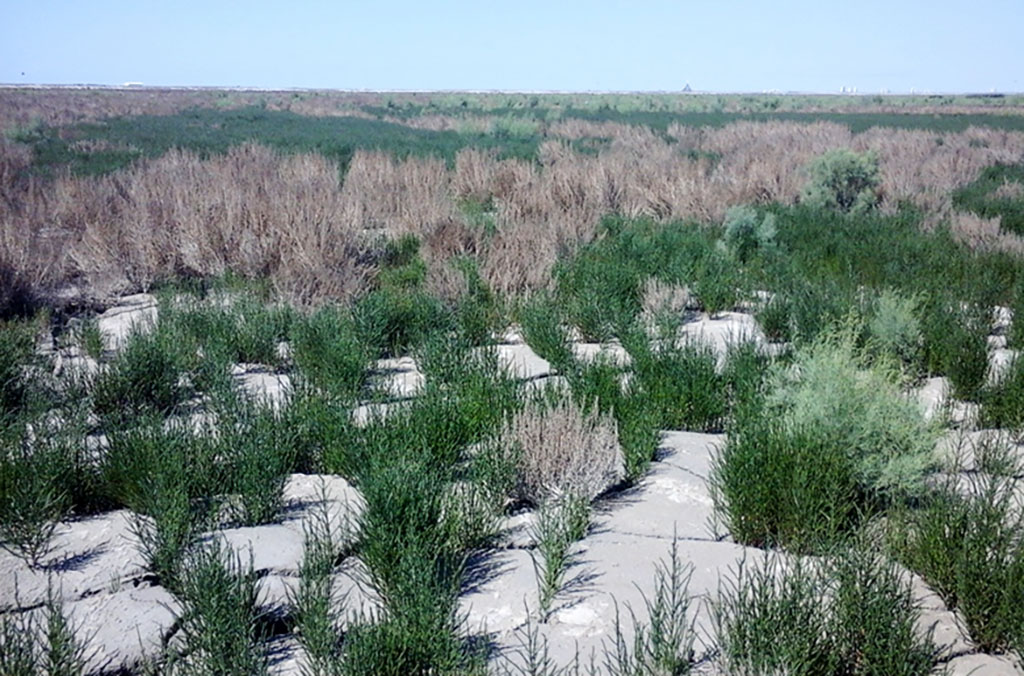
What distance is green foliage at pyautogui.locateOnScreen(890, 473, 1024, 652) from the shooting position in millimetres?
3252

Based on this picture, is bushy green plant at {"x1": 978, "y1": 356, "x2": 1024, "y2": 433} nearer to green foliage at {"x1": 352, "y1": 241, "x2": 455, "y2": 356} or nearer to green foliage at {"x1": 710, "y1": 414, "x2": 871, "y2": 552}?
green foliage at {"x1": 710, "y1": 414, "x2": 871, "y2": 552}

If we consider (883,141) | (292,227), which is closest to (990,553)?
(292,227)

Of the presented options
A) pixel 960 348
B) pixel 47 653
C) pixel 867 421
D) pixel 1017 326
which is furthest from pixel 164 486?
pixel 1017 326

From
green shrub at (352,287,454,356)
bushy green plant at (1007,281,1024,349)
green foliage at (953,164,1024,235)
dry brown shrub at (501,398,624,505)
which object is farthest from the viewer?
green foliage at (953,164,1024,235)

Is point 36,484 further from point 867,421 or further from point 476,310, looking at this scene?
point 476,310

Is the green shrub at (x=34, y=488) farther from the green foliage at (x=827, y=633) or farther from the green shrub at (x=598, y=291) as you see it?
the green shrub at (x=598, y=291)

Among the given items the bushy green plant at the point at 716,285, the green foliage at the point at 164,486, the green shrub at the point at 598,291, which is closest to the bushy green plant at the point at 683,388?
the green shrub at the point at 598,291

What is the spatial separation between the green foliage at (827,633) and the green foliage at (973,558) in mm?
267

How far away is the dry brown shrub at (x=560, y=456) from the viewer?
454 centimetres

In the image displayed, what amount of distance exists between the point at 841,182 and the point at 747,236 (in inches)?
217

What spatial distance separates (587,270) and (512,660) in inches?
249

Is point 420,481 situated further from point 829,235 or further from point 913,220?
point 913,220

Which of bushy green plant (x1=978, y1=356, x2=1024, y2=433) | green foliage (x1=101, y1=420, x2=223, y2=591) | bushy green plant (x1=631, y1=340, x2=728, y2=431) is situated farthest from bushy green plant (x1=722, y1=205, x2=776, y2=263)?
green foliage (x1=101, y1=420, x2=223, y2=591)

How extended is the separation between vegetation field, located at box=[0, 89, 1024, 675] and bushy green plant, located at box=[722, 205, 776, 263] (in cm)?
5
